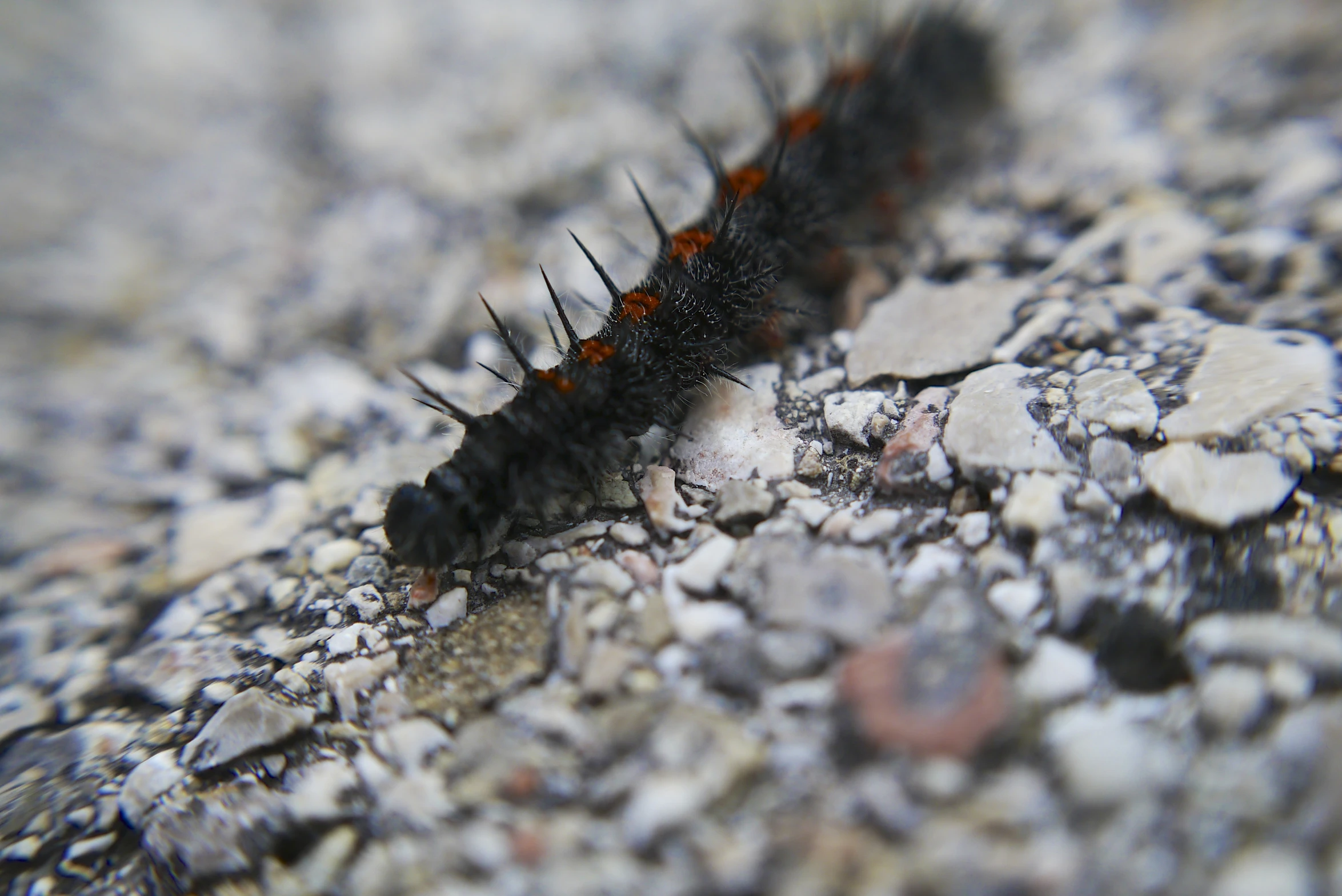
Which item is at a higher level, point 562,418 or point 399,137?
point 399,137

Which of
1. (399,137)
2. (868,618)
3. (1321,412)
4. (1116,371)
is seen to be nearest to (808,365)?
(1116,371)

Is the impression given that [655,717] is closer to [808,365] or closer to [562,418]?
[562,418]

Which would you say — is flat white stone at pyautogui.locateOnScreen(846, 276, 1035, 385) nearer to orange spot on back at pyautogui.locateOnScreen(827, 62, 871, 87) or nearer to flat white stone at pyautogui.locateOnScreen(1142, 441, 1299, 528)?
flat white stone at pyautogui.locateOnScreen(1142, 441, 1299, 528)

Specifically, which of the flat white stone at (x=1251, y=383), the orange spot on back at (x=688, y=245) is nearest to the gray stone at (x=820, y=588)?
the flat white stone at (x=1251, y=383)

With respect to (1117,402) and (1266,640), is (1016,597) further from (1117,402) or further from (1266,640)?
(1117,402)

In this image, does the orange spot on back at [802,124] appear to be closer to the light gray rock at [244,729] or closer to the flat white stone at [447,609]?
the flat white stone at [447,609]
